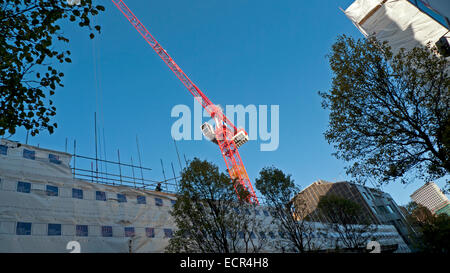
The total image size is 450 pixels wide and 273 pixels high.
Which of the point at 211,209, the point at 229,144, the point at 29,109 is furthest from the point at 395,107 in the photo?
the point at 229,144

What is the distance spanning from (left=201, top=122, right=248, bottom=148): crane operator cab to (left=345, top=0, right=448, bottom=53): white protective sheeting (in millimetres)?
38159

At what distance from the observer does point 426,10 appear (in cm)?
1853

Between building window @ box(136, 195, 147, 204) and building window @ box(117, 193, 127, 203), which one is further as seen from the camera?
building window @ box(136, 195, 147, 204)

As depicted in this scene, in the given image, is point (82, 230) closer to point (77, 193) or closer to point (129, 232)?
point (77, 193)

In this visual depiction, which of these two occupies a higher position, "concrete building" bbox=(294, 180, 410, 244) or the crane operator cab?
the crane operator cab

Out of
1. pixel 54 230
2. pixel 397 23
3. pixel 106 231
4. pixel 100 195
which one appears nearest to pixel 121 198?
pixel 100 195

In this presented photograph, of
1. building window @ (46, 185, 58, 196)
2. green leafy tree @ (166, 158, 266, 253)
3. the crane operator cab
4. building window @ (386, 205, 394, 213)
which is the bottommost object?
green leafy tree @ (166, 158, 266, 253)

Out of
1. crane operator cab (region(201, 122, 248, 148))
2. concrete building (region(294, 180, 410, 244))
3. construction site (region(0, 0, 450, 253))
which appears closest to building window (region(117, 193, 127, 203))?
construction site (region(0, 0, 450, 253))

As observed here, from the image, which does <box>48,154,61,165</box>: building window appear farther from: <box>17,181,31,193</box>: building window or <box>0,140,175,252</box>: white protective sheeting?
<box>17,181,31,193</box>: building window

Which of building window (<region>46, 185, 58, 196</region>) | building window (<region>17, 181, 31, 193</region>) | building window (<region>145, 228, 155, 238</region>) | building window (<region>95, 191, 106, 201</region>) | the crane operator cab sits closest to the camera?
building window (<region>17, 181, 31, 193</region>)

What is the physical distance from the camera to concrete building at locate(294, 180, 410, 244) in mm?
61156

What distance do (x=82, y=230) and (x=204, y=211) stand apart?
8438mm

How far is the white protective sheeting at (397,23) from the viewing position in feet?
59.2
